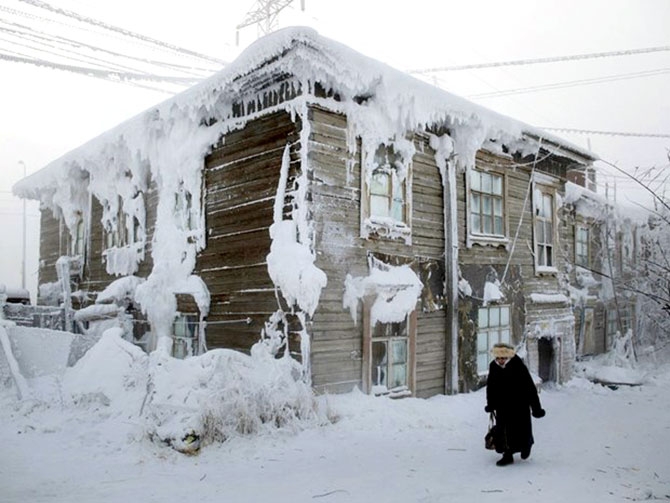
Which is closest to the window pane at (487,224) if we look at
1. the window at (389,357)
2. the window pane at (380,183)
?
the window pane at (380,183)

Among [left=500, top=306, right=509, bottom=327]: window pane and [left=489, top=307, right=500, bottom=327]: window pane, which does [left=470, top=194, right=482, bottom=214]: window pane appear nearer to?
[left=489, top=307, right=500, bottom=327]: window pane

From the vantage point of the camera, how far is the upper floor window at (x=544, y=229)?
1485cm

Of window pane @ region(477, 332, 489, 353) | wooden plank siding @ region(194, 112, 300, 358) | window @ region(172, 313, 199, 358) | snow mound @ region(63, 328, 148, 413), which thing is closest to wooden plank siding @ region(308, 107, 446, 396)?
wooden plank siding @ region(194, 112, 300, 358)

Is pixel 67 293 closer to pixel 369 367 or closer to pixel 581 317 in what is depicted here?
pixel 369 367

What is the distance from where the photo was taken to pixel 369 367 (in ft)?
31.8

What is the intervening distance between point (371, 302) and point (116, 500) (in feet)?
18.3

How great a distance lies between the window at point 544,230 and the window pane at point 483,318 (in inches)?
109

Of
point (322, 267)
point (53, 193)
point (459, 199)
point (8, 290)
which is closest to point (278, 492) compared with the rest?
point (322, 267)

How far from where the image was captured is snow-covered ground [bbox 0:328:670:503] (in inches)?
216

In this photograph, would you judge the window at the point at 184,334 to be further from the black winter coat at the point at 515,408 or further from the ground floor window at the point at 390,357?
the black winter coat at the point at 515,408

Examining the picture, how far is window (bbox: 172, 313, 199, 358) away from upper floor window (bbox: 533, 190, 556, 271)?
8.90 metres

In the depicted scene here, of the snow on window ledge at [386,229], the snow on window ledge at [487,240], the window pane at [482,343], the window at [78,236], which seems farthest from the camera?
the window at [78,236]

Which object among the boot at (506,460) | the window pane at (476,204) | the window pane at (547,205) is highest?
the window pane at (547,205)

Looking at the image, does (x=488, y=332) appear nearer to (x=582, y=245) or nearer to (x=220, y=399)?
(x=220, y=399)
